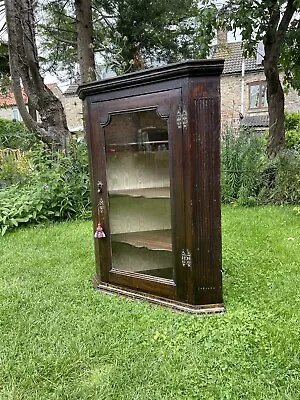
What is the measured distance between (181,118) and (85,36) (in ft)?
12.9

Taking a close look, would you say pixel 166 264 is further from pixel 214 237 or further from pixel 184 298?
pixel 214 237

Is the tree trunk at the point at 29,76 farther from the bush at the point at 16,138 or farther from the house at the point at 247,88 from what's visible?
the house at the point at 247,88

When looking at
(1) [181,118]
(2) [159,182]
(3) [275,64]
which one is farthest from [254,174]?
(1) [181,118]

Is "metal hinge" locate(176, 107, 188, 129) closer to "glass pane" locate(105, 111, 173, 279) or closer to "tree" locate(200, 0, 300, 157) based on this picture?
"glass pane" locate(105, 111, 173, 279)

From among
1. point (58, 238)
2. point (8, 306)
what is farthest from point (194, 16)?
point (8, 306)

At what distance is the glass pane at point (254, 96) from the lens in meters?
12.9

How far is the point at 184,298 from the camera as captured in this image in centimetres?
188

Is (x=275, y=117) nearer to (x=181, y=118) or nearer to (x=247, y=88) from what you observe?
(x=181, y=118)

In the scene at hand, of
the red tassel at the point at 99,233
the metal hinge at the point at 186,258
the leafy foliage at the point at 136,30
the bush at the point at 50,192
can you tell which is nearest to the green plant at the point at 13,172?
the bush at the point at 50,192

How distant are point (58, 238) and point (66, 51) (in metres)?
4.35

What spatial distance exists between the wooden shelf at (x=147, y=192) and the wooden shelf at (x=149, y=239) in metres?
0.21

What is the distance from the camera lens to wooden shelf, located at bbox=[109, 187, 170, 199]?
195 cm

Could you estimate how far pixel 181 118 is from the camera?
170 cm

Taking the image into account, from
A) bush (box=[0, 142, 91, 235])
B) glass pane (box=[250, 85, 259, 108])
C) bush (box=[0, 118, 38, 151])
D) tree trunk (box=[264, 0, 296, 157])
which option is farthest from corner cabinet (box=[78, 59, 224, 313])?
glass pane (box=[250, 85, 259, 108])
